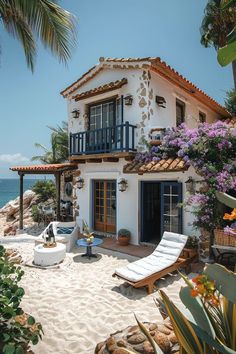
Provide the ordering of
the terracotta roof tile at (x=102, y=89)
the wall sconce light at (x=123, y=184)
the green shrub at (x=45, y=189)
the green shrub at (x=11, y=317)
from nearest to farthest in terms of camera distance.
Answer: the green shrub at (x=11, y=317) → the wall sconce light at (x=123, y=184) → the terracotta roof tile at (x=102, y=89) → the green shrub at (x=45, y=189)

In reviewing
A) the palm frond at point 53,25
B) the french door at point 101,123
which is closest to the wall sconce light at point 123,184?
the french door at point 101,123

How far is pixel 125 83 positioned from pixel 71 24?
408 cm

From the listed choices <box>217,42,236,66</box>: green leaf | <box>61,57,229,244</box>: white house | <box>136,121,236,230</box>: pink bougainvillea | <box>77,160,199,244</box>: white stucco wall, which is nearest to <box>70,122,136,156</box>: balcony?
<box>61,57,229,244</box>: white house

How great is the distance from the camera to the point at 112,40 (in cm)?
981

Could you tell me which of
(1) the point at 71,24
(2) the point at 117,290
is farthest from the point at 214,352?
(1) the point at 71,24

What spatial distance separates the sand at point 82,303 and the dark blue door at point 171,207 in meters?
2.26

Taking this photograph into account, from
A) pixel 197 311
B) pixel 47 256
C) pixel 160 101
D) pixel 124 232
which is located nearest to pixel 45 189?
pixel 124 232

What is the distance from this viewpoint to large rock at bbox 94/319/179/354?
3.94 metres

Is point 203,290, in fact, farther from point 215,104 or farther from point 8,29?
point 215,104

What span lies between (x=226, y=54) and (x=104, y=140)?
10.4 m

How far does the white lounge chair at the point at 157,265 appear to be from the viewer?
6.90m

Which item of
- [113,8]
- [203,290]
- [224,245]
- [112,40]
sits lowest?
[224,245]

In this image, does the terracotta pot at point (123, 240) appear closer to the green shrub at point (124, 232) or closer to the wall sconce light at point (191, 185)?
the green shrub at point (124, 232)

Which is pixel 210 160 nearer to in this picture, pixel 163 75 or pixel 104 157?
pixel 104 157
